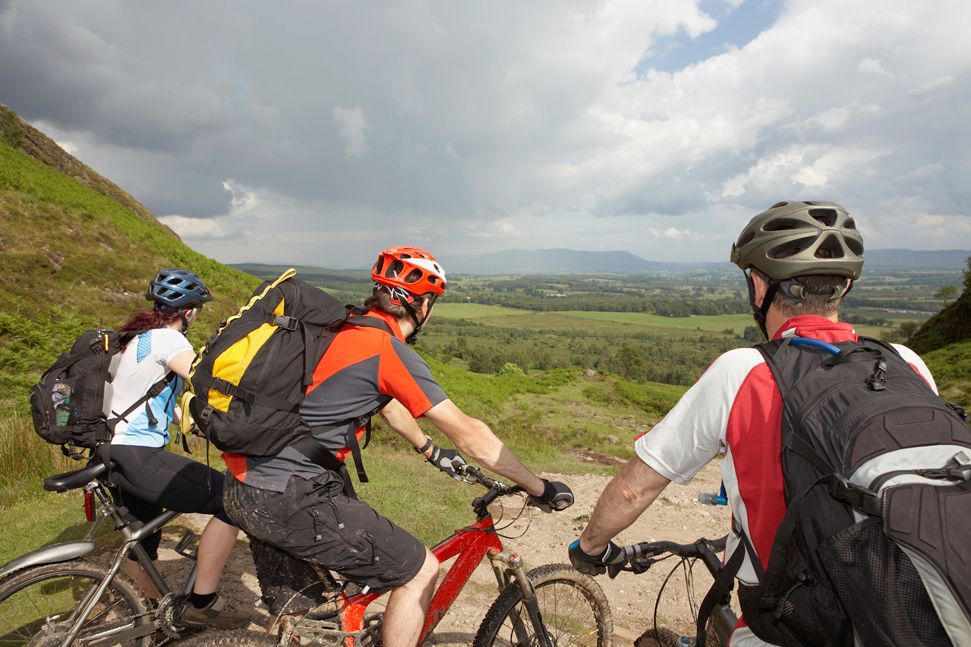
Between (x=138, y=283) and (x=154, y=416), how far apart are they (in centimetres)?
1616

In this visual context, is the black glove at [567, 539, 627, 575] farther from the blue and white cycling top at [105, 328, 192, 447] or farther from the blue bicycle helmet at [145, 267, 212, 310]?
the blue bicycle helmet at [145, 267, 212, 310]

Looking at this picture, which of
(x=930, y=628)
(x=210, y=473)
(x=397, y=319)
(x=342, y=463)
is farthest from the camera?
(x=210, y=473)

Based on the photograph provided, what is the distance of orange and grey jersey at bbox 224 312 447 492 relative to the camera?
2.93 meters

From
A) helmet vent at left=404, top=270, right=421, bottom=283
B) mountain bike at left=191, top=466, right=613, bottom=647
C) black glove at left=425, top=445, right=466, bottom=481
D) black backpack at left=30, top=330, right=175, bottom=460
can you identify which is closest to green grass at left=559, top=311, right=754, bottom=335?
mountain bike at left=191, top=466, right=613, bottom=647

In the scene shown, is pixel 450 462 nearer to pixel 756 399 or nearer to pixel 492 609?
pixel 492 609

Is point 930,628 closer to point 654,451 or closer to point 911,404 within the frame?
point 911,404

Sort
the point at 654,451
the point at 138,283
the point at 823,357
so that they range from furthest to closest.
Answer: the point at 138,283, the point at 654,451, the point at 823,357

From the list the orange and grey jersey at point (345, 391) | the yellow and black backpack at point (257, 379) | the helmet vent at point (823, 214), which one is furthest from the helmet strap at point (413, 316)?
the helmet vent at point (823, 214)

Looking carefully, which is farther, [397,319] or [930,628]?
[397,319]

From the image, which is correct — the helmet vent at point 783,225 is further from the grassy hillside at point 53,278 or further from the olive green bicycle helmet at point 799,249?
the grassy hillside at point 53,278

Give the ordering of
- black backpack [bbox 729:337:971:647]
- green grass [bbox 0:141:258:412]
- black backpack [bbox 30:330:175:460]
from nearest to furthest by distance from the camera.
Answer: black backpack [bbox 729:337:971:647]
black backpack [bbox 30:330:175:460]
green grass [bbox 0:141:258:412]

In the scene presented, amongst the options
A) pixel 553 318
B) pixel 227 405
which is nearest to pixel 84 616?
pixel 227 405

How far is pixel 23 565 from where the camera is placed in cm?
314

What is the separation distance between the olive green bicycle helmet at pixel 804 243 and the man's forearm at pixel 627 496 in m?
1.05
